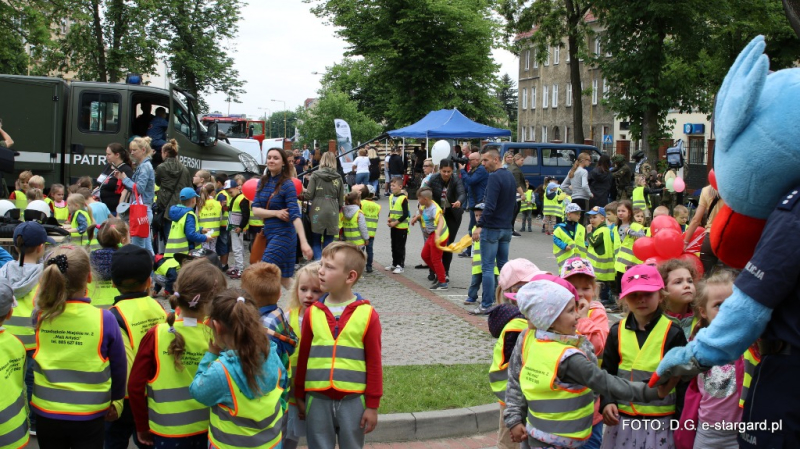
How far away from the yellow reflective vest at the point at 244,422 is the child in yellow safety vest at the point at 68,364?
761 millimetres

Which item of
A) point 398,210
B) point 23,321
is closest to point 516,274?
point 23,321

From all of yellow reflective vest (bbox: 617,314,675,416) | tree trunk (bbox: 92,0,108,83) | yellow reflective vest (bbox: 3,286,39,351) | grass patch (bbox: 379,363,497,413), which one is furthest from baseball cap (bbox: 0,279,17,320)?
tree trunk (bbox: 92,0,108,83)

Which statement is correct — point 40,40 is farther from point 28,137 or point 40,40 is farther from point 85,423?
point 85,423

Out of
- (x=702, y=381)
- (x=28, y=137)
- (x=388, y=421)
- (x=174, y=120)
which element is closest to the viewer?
(x=702, y=381)

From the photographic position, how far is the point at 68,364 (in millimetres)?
4117

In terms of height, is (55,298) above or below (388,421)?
above

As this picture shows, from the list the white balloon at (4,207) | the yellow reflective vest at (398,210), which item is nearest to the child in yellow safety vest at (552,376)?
the white balloon at (4,207)

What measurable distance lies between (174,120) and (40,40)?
11.8 meters

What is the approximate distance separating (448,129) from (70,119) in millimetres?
13294

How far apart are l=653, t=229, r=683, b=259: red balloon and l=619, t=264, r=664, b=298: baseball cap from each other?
2683 millimetres

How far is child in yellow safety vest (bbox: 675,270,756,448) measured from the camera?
388 cm

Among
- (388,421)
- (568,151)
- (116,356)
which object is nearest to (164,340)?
(116,356)

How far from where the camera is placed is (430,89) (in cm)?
4266

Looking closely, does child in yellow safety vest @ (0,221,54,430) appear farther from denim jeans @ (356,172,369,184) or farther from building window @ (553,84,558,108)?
building window @ (553,84,558,108)
